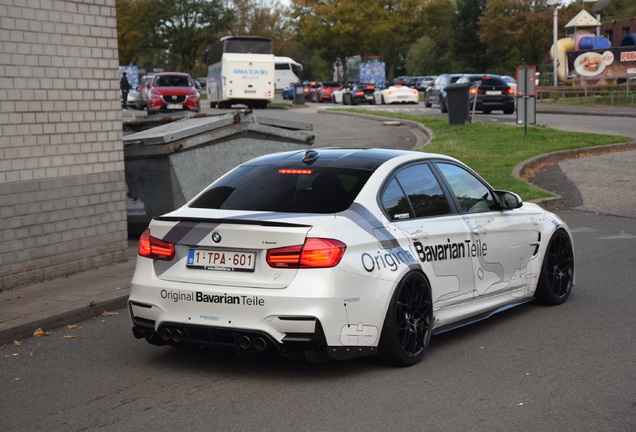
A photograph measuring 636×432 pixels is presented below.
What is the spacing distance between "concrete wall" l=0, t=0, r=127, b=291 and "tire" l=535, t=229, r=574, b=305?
4.81 m

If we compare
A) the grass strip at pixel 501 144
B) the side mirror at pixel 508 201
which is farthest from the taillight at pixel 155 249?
the grass strip at pixel 501 144

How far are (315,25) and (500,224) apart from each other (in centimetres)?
8244

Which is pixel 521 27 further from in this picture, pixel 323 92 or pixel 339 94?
pixel 339 94

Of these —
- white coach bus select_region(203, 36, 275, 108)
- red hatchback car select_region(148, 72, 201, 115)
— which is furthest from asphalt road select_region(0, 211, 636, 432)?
white coach bus select_region(203, 36, 275, 108)

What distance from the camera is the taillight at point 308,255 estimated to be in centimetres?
580

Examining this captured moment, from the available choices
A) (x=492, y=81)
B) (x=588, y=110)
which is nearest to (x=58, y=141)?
(x=492, y=81)

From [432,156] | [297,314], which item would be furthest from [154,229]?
[432,156]

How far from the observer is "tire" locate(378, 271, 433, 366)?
6148mm

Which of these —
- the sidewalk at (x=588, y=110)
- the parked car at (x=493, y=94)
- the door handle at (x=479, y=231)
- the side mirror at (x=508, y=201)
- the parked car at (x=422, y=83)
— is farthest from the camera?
the parked car at (x=422, y=83)

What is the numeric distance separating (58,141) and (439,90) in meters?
35.9

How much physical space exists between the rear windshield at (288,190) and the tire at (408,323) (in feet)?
2.23

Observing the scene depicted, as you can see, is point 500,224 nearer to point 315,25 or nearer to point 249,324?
point 249,324

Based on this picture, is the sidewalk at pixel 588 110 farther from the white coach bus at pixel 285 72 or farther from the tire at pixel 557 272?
the white coach bus at pixel 285 72

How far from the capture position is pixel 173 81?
43.7 metres
